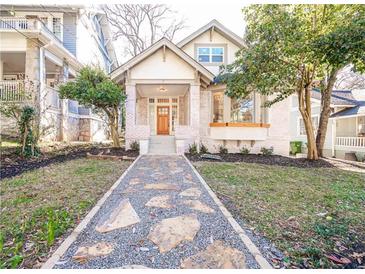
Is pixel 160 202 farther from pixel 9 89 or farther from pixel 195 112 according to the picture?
pixel 9 89

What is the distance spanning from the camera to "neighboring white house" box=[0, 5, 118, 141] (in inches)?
436

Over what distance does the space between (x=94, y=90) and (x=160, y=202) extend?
7.71m

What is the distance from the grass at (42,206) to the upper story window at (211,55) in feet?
29.2

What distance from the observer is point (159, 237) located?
2.74 meters

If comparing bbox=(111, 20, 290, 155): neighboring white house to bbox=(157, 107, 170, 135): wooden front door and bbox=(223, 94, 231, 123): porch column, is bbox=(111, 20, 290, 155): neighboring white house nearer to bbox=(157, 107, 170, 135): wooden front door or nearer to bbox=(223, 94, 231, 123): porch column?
bbox=(223, 94, 231, 123): porch column

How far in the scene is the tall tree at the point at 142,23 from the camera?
22031mm

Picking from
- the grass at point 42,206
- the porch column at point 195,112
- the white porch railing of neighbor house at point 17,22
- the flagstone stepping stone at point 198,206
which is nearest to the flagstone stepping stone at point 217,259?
the flagstone stepping stone at point 198,206

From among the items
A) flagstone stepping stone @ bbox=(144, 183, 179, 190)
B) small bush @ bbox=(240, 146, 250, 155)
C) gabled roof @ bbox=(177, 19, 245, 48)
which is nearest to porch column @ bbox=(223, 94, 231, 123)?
small bush @ bbox=(240, 146, 250, 155)

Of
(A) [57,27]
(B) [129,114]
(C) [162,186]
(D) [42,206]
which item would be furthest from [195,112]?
(A) [57,27]

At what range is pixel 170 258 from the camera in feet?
7.73

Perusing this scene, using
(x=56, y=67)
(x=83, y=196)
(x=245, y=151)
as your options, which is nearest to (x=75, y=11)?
(x=56, y=67)

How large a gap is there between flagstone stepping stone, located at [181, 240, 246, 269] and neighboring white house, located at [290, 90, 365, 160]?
49.6ft

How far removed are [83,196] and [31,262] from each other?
2015 millimetres

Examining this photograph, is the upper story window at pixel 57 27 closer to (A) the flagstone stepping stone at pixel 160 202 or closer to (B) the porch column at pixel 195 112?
(B) the porch column at pixel 195 112
